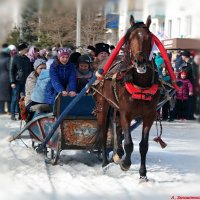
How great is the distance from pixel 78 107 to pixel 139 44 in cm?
147

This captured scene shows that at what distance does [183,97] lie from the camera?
44.1 feet

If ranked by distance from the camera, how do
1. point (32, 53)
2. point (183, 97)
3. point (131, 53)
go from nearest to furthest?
point (131, 53), point (32, 53), point (183, 97)

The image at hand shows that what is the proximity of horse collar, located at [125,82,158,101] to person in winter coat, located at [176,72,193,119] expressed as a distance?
21.5 feet

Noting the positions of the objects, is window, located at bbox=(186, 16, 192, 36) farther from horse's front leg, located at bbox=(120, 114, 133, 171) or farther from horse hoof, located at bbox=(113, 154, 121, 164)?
horse hoof, located at bbox=(113, 154, 121, 164)

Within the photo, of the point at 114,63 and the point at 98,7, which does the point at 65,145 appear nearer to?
→ the point at 114,63

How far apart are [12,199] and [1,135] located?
16.0 ft

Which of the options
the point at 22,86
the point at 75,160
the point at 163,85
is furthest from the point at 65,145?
the point at 22,86

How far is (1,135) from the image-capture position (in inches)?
398

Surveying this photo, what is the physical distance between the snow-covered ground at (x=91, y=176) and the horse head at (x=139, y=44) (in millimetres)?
1098

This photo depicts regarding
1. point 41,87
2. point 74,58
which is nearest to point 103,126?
point 41,87

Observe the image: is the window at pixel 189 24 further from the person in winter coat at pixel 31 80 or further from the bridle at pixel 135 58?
the person in winter coat at pixel 31 80

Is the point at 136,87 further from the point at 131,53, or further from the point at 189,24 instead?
the point at 189,24

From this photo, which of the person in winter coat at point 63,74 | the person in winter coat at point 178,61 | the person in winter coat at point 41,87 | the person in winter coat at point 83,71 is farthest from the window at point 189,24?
the person in winter coat at point 178,61

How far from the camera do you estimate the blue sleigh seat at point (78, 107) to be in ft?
23.7
